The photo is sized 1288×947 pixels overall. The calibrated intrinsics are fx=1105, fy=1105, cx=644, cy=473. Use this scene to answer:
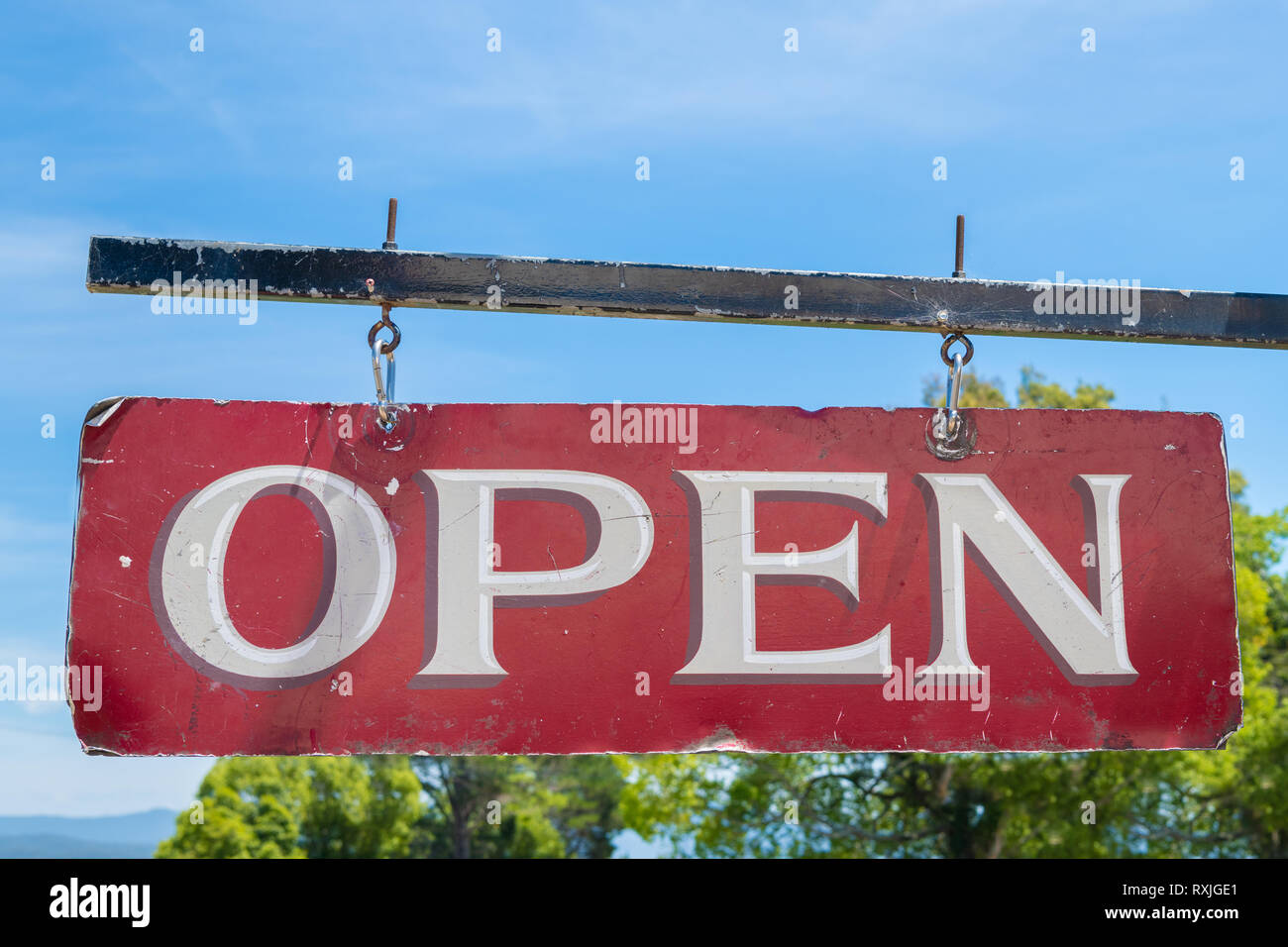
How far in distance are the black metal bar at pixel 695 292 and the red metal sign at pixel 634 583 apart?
182 mm

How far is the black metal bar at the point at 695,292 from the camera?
188 centimetres

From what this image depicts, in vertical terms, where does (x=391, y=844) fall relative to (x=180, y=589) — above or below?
below

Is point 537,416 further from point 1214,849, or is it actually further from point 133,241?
point 1214,849

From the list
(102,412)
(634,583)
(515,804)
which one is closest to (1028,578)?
(634,583)

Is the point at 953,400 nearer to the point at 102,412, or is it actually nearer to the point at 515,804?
the point at 102,412

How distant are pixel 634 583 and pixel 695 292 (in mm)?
518

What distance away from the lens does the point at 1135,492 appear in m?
1.92

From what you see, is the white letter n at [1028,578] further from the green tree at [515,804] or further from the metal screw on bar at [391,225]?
the green tree at [515,804]

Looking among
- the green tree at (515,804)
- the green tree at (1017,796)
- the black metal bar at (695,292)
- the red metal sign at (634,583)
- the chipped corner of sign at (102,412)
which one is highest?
the black metal bar at (695,292)

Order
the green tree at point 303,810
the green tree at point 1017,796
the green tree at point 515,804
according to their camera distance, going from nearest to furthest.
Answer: the green tree at point 1017,796 → the green tree at point 303,810 → the green tree at point 515,804

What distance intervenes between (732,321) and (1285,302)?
1.03 m

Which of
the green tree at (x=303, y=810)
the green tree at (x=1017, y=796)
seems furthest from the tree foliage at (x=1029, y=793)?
the green tree at (x=303, y=810)

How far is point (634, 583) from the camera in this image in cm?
184
